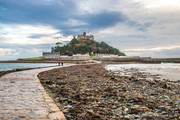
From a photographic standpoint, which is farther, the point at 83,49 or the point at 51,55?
the point at 83,49

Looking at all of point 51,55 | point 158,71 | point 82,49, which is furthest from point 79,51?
point 158,71

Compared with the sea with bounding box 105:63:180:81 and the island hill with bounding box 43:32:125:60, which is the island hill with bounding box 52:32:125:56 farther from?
the sea with bounding box 105:63:180:81

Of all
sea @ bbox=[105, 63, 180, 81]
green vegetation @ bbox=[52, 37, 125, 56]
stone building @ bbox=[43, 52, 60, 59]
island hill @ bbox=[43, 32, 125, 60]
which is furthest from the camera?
green vegetation @ bbox=[52, 37, 125, 56]

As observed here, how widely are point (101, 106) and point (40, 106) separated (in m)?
2.30

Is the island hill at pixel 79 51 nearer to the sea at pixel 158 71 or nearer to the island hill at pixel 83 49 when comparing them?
the island hill at pixel 83 49

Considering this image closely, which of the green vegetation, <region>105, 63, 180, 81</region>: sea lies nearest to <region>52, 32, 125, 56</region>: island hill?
the green vegetation

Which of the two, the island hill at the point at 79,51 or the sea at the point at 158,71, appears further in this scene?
the island hill at the point at 79,51

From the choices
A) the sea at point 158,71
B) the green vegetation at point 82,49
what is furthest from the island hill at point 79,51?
the sea at point 158,71

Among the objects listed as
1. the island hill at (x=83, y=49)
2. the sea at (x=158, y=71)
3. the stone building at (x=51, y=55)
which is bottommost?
the sea at (x=158, y=71)

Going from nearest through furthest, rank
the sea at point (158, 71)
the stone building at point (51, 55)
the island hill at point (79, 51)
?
the sea at point (158, 71), the island hill at point (79, 51), the stone building at point (51, 55)

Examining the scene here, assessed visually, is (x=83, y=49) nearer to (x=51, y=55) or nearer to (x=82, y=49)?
(x=82, y=49)

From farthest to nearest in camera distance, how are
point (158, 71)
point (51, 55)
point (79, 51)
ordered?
1. point (79, 51)
2. point (51, 55)
3. point (158, 71)

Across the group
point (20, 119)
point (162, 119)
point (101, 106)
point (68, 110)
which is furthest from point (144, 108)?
point (20, 119)

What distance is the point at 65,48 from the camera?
6747 inches
